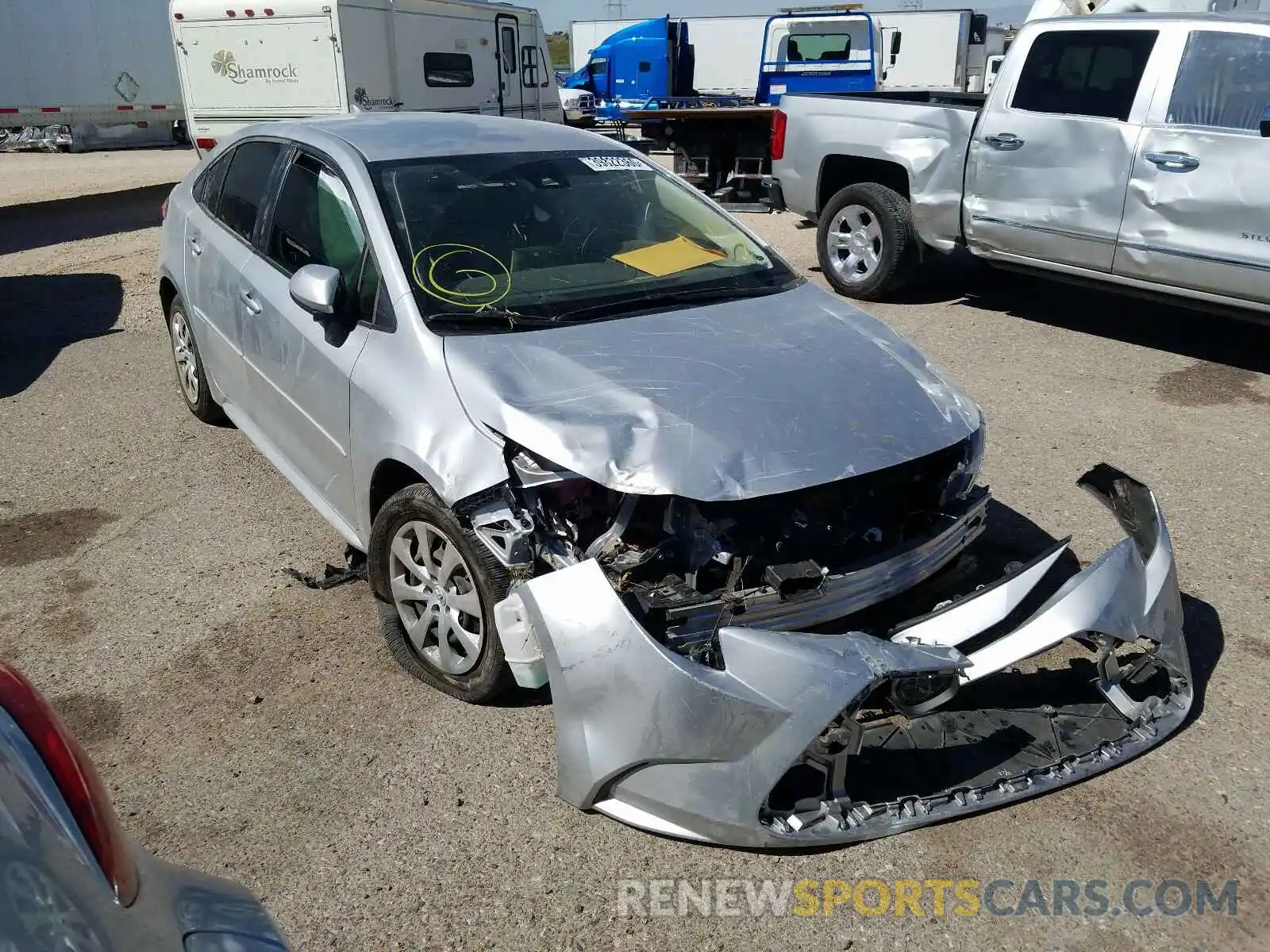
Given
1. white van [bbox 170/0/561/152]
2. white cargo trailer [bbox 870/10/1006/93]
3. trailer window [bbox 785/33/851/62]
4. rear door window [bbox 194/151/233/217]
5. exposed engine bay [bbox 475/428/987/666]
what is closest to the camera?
exposed engine bay [bbox 475/428/987/666]

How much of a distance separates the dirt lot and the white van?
7137 mm

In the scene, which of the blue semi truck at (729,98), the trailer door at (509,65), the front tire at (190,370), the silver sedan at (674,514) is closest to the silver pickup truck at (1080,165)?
the blue semi truck at (729,98)

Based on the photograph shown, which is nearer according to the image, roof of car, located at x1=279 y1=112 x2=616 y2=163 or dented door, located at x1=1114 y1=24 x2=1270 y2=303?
roof of car, located at x1=279 y1=112 x2=616 y2=163

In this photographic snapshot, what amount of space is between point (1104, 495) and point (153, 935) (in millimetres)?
3179

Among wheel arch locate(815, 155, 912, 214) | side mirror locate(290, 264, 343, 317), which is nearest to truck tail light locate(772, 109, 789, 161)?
wheel arch locate(815, 155, 912, 214)

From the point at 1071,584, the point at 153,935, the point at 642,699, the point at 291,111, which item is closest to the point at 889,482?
the point at 1071,584

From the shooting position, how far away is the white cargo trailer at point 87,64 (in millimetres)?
17031

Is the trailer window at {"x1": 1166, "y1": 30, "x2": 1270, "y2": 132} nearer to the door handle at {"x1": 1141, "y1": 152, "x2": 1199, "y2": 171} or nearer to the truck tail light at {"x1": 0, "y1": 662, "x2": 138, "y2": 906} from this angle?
the door handle at {"x1": 1141, "y1": 152, "x2": 1199, "y2": 171}

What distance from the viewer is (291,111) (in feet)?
41.6

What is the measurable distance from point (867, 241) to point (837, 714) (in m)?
6.48

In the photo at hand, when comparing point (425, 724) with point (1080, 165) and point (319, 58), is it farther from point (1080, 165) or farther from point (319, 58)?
point (319, 58)

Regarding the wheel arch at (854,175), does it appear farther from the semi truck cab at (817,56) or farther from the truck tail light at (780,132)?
the semi truck cab at (817,56)

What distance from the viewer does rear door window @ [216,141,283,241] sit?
4.50 meters
